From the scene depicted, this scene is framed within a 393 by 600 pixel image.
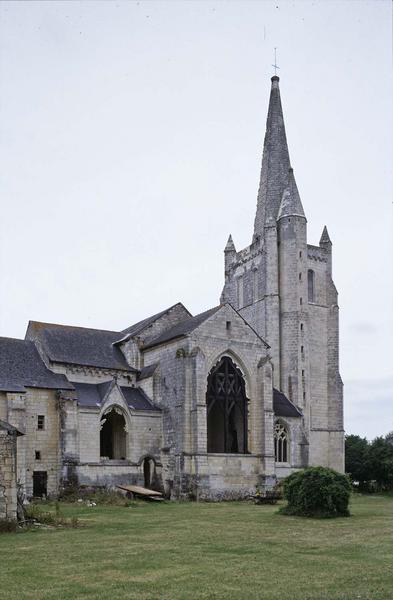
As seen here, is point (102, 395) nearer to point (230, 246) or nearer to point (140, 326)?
point (140, 326)

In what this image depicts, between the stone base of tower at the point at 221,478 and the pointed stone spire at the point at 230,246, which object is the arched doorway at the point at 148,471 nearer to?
the stone base of tower at the point at 221,478

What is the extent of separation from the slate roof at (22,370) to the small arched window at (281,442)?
17283 millimetres

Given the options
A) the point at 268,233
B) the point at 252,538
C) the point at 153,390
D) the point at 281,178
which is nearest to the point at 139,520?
the point at 252,538

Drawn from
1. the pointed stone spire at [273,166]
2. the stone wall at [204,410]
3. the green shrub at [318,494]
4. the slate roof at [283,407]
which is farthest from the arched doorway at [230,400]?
the pointed stone spire at [273,166]

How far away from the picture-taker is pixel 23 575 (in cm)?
1416

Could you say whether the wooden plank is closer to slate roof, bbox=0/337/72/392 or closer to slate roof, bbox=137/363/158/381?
slate roof, bbox=0/337/72/392

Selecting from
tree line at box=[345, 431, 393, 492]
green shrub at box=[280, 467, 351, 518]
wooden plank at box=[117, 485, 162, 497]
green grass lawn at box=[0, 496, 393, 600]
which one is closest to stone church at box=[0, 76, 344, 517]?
wooden plank at box=[117, 485, 162, 497]

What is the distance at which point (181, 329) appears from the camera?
45969 millimetres

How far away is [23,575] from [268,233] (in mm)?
50238

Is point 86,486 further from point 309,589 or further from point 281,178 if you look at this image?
point 281,178

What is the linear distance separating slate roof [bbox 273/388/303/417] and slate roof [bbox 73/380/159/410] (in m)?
10.8

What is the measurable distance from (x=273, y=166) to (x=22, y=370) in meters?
34.9

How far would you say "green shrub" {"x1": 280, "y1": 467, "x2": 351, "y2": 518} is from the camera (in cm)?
2730

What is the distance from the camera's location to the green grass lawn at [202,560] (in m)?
12.6
